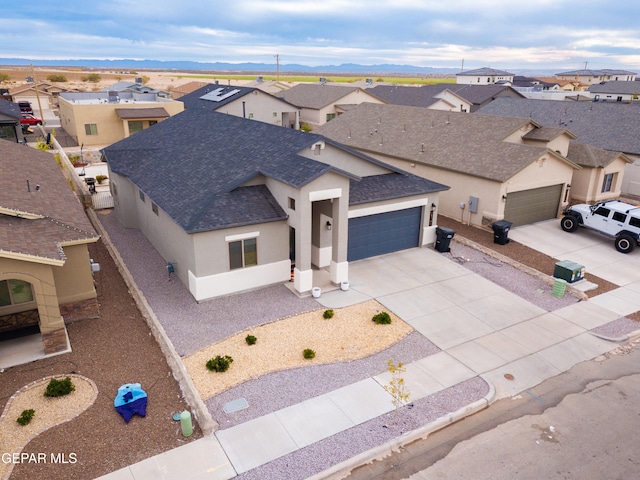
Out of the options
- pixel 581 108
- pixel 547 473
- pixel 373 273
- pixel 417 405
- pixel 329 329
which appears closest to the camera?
pixel 547 473

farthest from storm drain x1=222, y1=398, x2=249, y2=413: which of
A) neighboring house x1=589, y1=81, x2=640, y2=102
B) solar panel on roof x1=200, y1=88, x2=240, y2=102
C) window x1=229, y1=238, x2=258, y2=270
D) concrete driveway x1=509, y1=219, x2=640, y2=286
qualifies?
neighboring house x1=589, y1=81, x2=640, y2=102

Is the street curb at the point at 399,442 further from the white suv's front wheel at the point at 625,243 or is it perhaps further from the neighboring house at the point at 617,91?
the neighboring house at the point at 617,91

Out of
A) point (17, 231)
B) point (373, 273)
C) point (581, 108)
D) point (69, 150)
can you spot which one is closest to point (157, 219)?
point (17, 231)

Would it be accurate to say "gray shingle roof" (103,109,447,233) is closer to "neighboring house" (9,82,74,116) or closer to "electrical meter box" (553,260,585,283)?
"electrical meter box" (553,260,585,283)

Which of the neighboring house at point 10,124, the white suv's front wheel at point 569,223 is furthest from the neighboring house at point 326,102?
the white suv's front wheel at point 569,223

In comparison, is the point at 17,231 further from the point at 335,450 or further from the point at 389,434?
the point at 389,434
